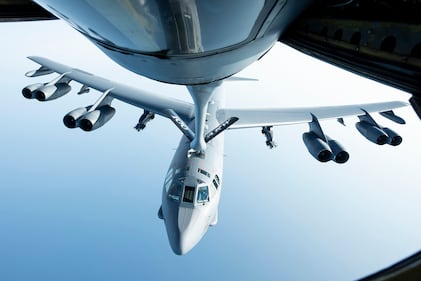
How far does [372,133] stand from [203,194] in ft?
20.8

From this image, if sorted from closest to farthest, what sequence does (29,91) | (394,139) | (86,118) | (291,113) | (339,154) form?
(339,154)
(86,118)
(394,139)
(29,91)
(291,113)

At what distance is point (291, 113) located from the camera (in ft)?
45.8

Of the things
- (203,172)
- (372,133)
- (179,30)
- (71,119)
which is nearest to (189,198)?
(203,172)

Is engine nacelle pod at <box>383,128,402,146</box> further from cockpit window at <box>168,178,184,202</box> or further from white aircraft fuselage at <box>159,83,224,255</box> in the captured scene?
cockpit window at <box>168,178,184,202</box>

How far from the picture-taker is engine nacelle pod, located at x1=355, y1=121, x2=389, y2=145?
10.6 m

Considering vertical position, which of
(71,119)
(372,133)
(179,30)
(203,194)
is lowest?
(179,30)

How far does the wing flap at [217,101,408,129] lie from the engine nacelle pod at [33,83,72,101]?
6298 mm

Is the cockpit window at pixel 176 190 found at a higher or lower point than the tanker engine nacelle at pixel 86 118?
lower

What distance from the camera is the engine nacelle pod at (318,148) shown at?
931 cm

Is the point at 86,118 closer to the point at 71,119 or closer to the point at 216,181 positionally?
the point at 71,119

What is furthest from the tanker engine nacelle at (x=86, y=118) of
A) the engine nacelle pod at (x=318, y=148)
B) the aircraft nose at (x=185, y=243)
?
the engine nacelle pod at (x=318, y=148)

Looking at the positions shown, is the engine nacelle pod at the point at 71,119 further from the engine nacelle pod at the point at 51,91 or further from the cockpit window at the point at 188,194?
the cockpit window at the point at 188,194

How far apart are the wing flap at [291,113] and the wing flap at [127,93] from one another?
6.01 ft

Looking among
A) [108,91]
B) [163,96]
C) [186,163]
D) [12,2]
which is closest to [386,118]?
[186,163]
